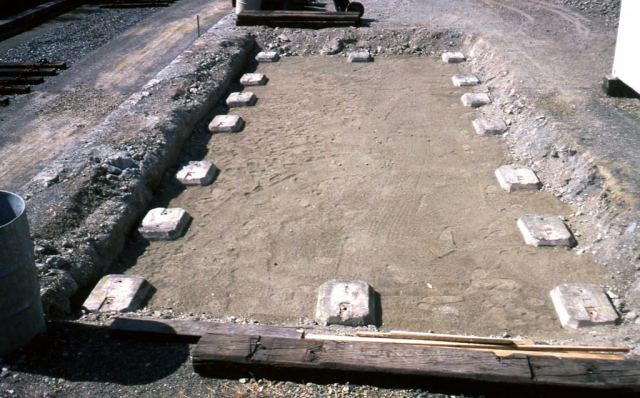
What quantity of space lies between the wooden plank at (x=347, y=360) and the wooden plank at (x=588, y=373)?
0.31ft

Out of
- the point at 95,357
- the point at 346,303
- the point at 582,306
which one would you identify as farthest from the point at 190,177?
the point at 582,306

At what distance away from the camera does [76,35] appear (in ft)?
45.2

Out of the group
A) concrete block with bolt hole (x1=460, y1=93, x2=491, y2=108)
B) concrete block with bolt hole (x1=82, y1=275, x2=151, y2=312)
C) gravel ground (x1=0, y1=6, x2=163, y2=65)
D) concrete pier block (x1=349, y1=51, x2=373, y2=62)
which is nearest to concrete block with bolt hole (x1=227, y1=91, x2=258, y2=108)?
concrete pier block (x1=349, y1=51, x2=373, y2=62)

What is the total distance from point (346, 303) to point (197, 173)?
284 centimetres

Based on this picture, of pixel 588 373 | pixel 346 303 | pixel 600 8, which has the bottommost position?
pixel 346 303

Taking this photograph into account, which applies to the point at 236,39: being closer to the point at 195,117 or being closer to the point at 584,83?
the point at 195,117

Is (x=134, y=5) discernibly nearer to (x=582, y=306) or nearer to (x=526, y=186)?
(x=526, y=186)

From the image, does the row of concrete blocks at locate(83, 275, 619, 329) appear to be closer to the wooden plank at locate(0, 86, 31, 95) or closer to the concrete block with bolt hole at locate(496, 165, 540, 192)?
the concrete block with bolt hole at locate(496, 165, 540, 192)

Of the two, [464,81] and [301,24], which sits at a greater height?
[301,24]

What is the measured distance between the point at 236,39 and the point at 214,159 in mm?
4705

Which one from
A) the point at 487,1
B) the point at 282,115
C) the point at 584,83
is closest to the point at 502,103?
the point at 584,83

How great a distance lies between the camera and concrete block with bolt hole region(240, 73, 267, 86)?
33.3 feet

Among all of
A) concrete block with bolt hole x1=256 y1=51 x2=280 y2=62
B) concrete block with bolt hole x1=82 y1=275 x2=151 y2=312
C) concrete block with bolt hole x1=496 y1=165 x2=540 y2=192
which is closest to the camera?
concrete block with bolt hole x1=82 y1=275 x2=151 y2=312

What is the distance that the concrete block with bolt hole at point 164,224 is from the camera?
6055 millimetres
